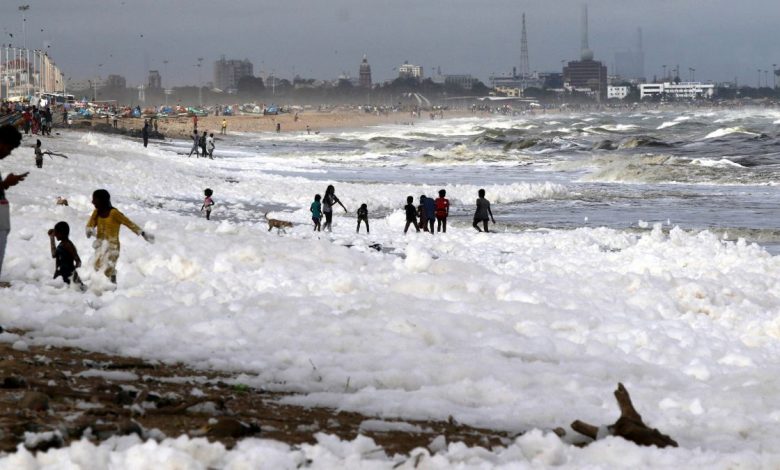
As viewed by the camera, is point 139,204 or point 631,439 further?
point 139,204

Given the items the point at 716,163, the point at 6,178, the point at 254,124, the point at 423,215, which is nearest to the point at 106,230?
the point at 6,178

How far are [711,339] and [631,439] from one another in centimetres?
613

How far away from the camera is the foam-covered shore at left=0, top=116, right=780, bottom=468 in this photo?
7965 millimetres

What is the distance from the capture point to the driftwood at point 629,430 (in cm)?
709

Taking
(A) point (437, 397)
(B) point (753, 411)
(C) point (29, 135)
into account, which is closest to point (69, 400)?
(A) point (437, 397)

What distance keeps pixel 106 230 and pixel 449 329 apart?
427cm

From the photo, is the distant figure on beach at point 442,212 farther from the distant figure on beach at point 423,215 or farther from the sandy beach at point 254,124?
the sandy beach at point 254,124

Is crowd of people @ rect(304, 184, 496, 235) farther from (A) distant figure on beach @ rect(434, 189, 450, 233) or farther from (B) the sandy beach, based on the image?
(B) the sandy beach

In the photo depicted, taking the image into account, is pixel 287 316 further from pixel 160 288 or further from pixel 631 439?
pixel 631 439

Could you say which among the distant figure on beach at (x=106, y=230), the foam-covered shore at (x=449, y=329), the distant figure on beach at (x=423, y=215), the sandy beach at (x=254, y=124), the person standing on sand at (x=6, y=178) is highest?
the sandy beach at (x=254, y=124)

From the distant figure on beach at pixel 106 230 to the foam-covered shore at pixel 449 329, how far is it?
0.24 metres

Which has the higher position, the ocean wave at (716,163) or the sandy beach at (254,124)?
the sandy beach at (254,124)

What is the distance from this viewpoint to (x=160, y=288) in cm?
1338

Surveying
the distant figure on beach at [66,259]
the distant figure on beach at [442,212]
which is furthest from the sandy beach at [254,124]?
the distant figure on beach at [66,259]
